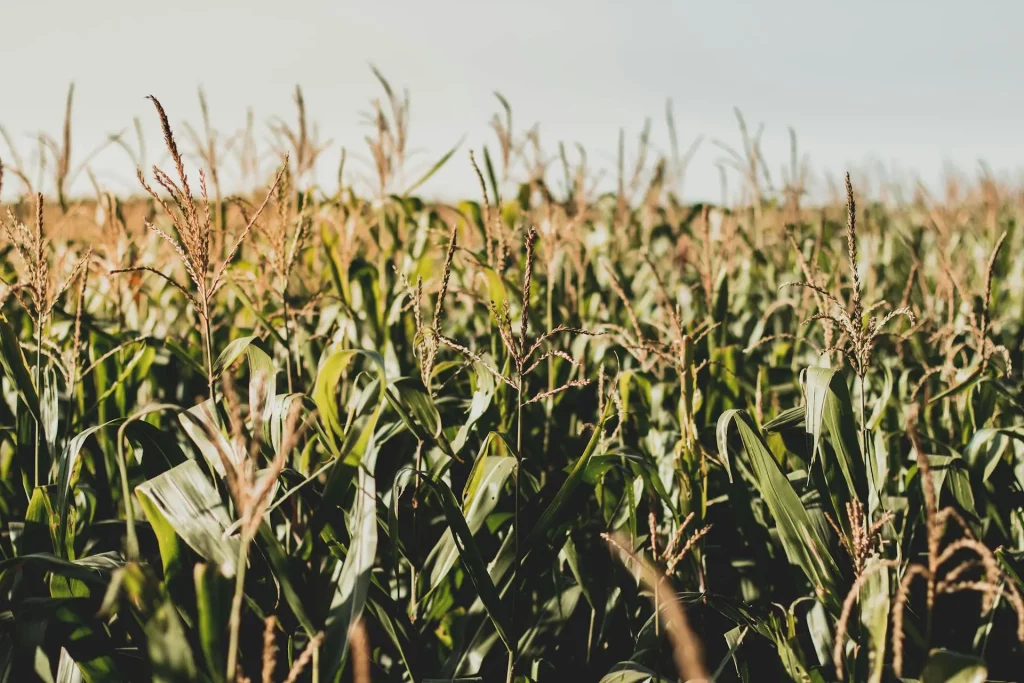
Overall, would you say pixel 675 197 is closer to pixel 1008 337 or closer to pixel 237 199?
pixel 1008 337

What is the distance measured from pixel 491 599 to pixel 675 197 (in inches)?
180

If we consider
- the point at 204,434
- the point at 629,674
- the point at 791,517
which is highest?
the point at 204,434

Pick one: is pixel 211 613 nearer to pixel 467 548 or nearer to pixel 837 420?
pixel 467 548

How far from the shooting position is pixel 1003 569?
138cm

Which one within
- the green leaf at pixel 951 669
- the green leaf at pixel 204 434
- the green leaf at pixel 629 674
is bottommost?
the green leaf at pixel 629 674

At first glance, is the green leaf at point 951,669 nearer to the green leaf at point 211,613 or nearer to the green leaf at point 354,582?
the green leaf at point 354,582

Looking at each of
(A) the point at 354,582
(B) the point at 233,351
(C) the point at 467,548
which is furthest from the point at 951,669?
(B) the point at 233,351

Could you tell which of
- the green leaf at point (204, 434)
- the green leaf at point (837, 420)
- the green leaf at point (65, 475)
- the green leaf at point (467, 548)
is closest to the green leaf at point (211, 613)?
the green leaf at point (204, 434)

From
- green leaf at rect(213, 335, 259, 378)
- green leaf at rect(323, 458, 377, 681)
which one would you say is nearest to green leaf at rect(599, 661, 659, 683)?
green leaf at rect(323, 458, 377, 681)

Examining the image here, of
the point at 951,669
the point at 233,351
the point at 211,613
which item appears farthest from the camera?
the point at 233,351

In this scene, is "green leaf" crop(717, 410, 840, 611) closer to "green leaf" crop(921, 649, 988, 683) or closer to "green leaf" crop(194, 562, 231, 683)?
"green leaf" crop(921, 649, 988, 683)

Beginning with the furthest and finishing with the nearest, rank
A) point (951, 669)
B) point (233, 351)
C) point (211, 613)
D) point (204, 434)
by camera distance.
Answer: point (233, 351)
point (204, 434)
point (951, 669)
point (211, 613)

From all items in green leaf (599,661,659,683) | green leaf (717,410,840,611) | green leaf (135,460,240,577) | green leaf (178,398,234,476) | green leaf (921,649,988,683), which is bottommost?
green leaf (599,661,659,683)

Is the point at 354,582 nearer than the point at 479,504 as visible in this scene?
Yes
